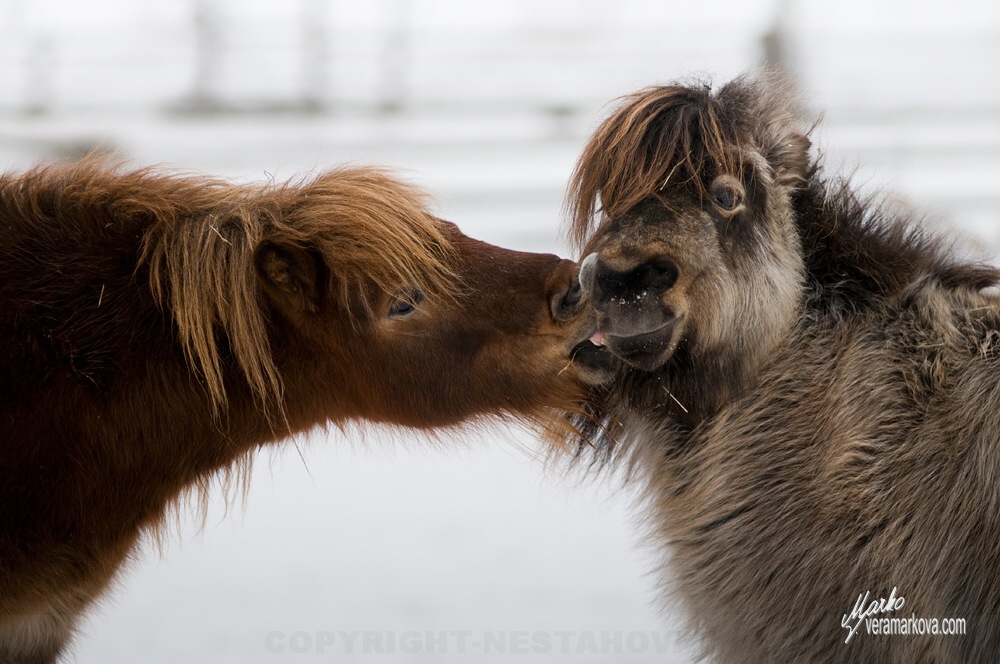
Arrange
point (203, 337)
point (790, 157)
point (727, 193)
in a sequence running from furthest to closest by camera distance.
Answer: point (790, 157), point (727, 193), point (203, 337)

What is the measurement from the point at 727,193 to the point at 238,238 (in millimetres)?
1253

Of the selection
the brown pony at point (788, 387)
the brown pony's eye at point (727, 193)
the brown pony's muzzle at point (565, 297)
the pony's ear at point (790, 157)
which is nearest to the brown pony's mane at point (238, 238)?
the brown pony's muzzle at point (565, 297)

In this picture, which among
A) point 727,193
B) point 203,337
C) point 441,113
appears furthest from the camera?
point 441,113

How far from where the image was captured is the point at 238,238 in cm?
233

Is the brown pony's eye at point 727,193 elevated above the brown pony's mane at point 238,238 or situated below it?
above

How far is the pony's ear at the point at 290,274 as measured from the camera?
230 cm

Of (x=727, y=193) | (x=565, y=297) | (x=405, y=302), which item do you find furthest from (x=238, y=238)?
(x=727, y=193)

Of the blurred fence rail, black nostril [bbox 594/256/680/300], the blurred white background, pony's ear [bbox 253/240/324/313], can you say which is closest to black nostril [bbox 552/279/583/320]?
black nostril [bbox 594/256/680/300]

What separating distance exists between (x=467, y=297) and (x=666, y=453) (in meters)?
0.71

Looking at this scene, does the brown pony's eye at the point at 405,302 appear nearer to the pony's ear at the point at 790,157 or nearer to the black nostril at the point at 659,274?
the black nostril at the point at 659,274

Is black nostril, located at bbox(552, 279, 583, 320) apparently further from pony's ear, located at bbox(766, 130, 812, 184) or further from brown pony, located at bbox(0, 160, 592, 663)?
pony's ear, located at bbox(766, 130, 812, 184)

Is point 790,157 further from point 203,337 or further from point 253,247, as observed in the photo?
point 203,337

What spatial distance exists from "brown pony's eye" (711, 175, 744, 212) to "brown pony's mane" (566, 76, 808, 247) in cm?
3

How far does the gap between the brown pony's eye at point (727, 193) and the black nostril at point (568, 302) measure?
42cm
